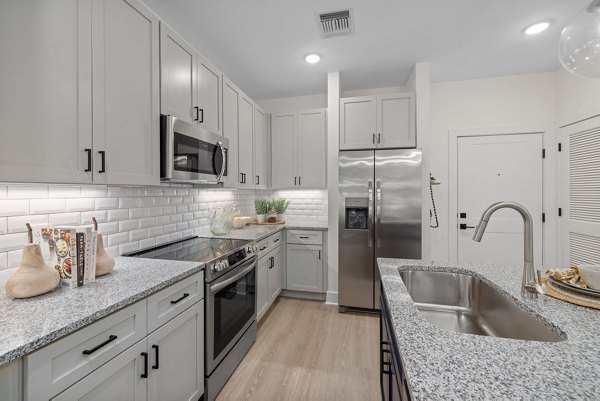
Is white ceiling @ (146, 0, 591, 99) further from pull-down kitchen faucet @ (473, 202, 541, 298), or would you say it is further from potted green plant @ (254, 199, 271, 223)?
pull-down kitchen faucet @ (473, 202, 541, 298)

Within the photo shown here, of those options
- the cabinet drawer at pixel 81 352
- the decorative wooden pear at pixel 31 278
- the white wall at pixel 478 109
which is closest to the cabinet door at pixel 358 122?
the white wall at pixel 478 109

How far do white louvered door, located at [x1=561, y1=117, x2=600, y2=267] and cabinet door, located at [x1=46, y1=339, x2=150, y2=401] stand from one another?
3937mm

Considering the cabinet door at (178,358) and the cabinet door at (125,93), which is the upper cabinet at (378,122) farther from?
the cabinet door at (178,358)

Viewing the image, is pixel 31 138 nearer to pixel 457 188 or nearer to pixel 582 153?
pixel 457 188

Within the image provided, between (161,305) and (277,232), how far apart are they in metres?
1.96

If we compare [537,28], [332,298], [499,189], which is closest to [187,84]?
[332,298]

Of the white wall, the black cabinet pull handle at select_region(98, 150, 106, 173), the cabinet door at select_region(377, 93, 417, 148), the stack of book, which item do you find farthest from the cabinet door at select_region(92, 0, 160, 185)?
the white wall

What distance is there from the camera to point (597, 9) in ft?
3.42

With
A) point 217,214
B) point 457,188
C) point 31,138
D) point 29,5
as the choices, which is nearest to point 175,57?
point 29,5

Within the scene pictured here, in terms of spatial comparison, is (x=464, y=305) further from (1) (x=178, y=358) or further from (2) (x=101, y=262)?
(2) (x=101, y=262)

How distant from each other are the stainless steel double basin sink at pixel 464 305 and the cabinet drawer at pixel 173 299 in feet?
3.90

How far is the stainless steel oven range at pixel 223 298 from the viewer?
166 cm

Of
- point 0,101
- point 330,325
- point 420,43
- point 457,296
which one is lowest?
point 330,325

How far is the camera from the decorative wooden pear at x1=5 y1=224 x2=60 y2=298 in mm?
1021
